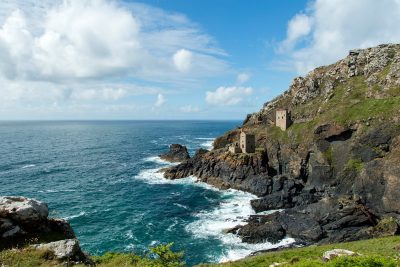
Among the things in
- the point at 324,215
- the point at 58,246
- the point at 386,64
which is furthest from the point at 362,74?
the point at 58,246

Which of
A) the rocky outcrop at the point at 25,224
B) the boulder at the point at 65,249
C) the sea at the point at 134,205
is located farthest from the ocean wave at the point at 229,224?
the boulder at the point at 65,249

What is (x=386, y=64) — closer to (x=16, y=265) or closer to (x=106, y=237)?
(x=106, y=237)

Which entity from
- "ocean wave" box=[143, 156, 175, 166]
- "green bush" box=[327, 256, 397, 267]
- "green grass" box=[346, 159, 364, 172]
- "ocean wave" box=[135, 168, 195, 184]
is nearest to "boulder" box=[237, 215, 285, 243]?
"green grass" box=[346, 159, 364, 172]

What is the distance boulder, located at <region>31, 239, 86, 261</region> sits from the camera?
1731cm

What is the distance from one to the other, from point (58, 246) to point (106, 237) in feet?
135

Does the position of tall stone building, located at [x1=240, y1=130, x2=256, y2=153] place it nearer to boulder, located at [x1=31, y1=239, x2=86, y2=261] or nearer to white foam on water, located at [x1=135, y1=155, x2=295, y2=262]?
white foam on water, located at [x1=135, y1=155, x2=295, y2=262]

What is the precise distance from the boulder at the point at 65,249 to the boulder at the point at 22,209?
2722 mm

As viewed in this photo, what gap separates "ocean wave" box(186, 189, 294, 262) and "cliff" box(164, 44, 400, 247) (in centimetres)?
213

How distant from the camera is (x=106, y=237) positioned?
56.2 m

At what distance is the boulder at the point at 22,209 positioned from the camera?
19459mm

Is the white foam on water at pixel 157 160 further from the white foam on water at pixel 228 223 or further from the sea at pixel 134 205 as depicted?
the white foam on water at pixel 228 223

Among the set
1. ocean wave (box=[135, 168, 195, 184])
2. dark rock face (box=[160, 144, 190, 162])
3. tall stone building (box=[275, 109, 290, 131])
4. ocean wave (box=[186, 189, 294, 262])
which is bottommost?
ocean wave (box=[186, 189, 294, 262])

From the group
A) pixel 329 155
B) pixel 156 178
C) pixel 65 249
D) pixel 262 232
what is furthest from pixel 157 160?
pixel 65 249

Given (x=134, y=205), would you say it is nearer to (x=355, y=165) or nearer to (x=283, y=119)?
(x=355, y=165)
